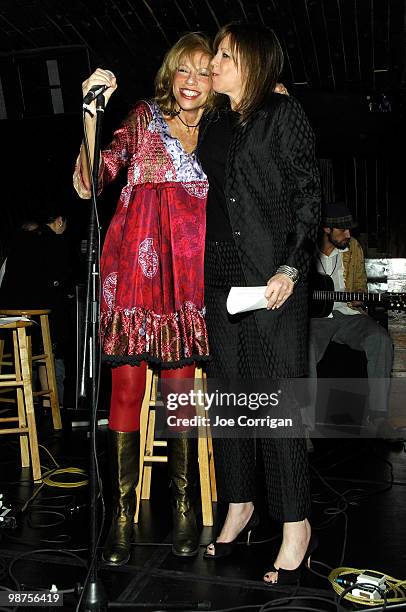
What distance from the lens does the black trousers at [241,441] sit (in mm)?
2004

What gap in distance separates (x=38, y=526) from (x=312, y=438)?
6.81 ft

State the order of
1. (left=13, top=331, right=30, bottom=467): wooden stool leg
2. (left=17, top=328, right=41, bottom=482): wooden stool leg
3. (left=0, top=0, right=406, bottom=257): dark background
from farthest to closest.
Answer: (left=0, top=0, right=406, bottom=257): dark background
(left=13, top=331, right=30, bottom=467): wooden stool leg
(left=17, top=328, right=41, bottom=482): wooden stool leg

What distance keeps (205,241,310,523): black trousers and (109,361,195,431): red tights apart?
0.82 feet

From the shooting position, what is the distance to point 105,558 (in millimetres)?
2158

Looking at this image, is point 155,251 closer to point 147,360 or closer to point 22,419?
point 147,360

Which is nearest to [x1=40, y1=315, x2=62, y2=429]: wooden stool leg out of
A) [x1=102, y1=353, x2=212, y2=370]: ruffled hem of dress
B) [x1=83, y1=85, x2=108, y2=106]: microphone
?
[x1=102, y1=353, x2=212, y2=370]: ruffled hem of dress

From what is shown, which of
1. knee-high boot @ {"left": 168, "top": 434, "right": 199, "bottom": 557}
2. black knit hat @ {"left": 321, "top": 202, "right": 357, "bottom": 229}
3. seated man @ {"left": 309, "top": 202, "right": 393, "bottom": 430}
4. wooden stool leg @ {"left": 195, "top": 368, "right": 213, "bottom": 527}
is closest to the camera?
knee-high boot @ {"left": 168, "top": 434, "right": 199, "bottom": 557}

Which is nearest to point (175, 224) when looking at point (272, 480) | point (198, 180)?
point (198, 180)

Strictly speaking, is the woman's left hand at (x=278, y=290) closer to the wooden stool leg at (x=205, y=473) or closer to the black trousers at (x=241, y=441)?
the black trousers at (x=241, y=441)

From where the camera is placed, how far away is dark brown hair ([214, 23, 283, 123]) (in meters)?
1.96

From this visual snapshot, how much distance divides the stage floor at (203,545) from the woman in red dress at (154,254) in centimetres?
13

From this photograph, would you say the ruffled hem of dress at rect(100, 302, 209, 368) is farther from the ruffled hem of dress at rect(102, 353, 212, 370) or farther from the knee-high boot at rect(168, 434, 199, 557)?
the knee-high boot at rect(168, 434, 199, 557)

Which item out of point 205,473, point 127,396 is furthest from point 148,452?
point 127,396

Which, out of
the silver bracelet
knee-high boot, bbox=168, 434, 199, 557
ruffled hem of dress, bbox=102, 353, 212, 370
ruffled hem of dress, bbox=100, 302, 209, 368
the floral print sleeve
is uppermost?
the floral print sleeve
